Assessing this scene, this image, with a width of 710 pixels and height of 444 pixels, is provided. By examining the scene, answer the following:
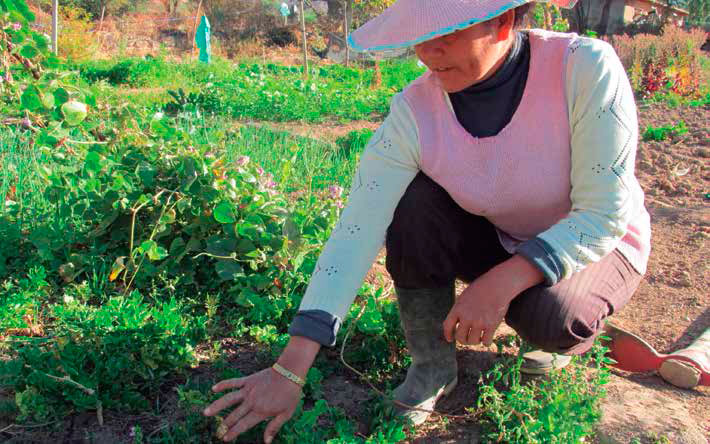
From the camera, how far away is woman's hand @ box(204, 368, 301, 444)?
4.71ft

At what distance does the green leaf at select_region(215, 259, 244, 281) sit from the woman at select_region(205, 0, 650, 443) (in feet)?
2.34

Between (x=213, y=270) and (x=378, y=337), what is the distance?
766 mm

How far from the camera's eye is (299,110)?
6832 millimetres

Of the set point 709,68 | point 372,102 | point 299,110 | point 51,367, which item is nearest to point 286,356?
point 51,367

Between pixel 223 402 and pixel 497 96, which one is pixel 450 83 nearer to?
pixel 497 96

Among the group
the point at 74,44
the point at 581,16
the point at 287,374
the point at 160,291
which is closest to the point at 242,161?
the point at 160,291

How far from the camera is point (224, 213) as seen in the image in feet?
7.69

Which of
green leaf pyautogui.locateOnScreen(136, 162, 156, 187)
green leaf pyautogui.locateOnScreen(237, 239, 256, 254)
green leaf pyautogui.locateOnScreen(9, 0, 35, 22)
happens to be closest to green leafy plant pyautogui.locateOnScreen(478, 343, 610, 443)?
green leaf pyautogui.locateOnScreen(237, 239, 256, 254)

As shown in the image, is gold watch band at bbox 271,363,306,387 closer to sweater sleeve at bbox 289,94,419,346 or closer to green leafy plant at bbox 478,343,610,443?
sweater sleeve at bbox 289,94,419,346

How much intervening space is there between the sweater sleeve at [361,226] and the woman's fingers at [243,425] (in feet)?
0.65

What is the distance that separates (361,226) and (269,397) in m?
0.47

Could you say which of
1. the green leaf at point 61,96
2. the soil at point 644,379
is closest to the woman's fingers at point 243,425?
the soil at point 644,379

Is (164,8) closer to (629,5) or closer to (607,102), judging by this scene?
(629,5)

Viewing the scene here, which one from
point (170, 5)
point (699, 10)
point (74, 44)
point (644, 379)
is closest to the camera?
point (644, 379)
